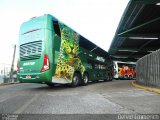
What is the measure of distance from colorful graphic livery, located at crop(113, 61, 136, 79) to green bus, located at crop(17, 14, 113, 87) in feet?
73.6

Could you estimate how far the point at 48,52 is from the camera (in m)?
11.2

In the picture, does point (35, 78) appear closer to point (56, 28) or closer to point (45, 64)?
point (45, 64)

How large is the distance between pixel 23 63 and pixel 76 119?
800 centimetres

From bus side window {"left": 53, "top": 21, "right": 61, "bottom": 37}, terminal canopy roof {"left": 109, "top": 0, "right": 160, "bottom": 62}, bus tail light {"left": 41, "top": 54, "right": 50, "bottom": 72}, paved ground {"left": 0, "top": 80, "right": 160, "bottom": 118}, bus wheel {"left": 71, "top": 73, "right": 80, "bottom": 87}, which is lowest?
paved ground {"left": 0, "top": 80, "right": 160, "bottom": 118}

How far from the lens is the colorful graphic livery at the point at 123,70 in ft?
118

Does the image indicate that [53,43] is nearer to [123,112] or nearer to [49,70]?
[49,70]

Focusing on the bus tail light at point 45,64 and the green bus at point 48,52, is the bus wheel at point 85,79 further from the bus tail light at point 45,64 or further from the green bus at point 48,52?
the bus tail light at point 45,64

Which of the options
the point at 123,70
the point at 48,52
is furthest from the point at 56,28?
the point at 123,70

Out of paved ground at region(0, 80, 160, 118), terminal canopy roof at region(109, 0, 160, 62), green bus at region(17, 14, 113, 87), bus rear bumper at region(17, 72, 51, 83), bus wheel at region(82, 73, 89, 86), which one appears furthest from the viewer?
terminal canopy roof at region(109, 0, 160, 62)

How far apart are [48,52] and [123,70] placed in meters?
27.0

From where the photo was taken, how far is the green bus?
36.7ft

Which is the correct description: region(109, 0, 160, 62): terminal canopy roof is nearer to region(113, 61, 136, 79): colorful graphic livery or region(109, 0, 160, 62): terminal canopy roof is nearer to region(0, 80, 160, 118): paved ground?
region(113, 61, 136, 79): colorful graphic livery

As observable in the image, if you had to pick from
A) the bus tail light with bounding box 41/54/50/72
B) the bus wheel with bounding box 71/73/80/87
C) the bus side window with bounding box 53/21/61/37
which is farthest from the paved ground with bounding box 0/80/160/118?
the bus wheel with bounding box 71/73/80/87

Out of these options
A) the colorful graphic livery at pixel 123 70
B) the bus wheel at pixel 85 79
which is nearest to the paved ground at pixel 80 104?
the bus wheel at pixel 85 79
